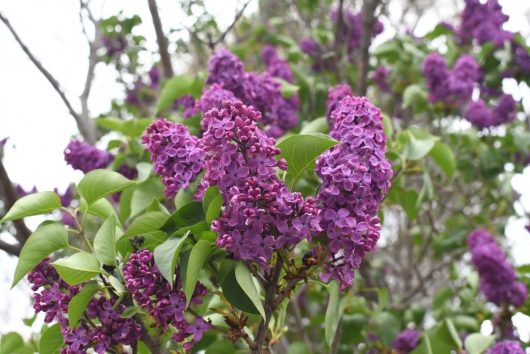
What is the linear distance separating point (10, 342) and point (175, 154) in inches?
33.5

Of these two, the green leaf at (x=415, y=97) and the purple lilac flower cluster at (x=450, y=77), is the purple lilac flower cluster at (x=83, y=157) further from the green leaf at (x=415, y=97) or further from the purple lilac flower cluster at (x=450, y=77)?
the purple lilac flower cluster at (x=450, y=77)

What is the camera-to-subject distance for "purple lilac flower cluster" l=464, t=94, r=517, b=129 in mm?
3262

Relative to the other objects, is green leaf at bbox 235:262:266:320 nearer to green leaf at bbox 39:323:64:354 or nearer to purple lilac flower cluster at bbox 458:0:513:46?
green leaf at bbox 39:323:64:354

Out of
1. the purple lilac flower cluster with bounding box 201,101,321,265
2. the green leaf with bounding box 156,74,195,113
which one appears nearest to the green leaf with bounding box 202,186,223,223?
the purple lilac flower cluster with bounding box 201,101,321,265

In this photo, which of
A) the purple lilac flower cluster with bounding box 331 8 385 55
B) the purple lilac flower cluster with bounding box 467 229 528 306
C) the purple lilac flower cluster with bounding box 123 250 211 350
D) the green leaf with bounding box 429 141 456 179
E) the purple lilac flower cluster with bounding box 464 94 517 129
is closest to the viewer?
the purple lilac flower cluster with bounding box 123 250 211 350

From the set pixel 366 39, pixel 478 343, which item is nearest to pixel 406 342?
pixel 478 343

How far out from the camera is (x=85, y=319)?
1381 mm

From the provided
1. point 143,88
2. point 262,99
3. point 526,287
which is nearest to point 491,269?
point 526,287

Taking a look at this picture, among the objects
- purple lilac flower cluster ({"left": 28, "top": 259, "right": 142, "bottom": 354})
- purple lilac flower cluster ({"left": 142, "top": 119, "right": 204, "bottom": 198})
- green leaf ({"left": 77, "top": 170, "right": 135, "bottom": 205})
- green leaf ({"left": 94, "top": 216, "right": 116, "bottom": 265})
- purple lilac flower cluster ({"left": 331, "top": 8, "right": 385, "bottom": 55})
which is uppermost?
purple lilac flower cluster ({"left": 331, "top": 8, "right": 385, "bottom": 55})

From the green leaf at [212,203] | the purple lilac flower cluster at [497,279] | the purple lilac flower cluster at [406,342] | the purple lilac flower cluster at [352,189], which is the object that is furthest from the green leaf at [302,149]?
the purple lilac flower cluster at [406,342]

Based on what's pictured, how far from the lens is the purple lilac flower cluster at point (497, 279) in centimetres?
247

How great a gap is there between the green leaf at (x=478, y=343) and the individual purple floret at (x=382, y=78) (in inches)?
82.8

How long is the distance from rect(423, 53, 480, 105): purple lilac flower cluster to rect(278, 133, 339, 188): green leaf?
2.01 metres

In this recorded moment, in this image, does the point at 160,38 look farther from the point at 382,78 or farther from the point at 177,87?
the point at 382,78
